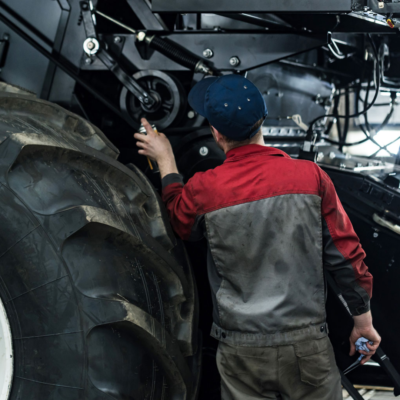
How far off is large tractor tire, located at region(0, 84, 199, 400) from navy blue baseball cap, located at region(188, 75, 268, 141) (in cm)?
35

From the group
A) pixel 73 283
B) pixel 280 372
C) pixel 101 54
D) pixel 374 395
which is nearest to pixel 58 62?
pixel 101 54

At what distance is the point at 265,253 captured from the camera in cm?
127

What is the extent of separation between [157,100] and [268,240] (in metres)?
0.69

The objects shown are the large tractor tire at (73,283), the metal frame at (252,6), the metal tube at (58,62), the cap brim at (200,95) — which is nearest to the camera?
the large tractor tire at (73,283)

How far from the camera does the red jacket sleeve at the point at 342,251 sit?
4.28 ft

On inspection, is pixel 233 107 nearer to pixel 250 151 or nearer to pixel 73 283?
pixel 250 151

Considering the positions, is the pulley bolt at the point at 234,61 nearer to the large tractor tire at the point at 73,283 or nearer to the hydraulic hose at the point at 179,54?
the hydraulic hose at the point at 179,54

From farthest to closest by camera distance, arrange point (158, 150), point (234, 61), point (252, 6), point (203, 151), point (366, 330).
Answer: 1. point (203, 151)
2. point (234, 61)
3. point (158, 150)
4. point (366, 330)
5. point (252, 6)

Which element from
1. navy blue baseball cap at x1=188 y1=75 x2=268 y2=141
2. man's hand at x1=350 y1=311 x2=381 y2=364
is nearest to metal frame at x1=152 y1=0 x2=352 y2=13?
navy blue baseball cap at x1=188 y1=75 x2=268 y2=141

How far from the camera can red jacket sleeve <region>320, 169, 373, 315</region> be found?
130cm

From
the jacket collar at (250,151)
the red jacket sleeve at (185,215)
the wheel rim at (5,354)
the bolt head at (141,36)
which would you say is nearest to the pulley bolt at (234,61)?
the bolt head at (141,36)

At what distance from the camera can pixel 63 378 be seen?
1.07 meters

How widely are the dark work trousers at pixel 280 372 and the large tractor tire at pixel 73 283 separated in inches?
7.3

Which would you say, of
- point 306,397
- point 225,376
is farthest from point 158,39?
point 306,397
